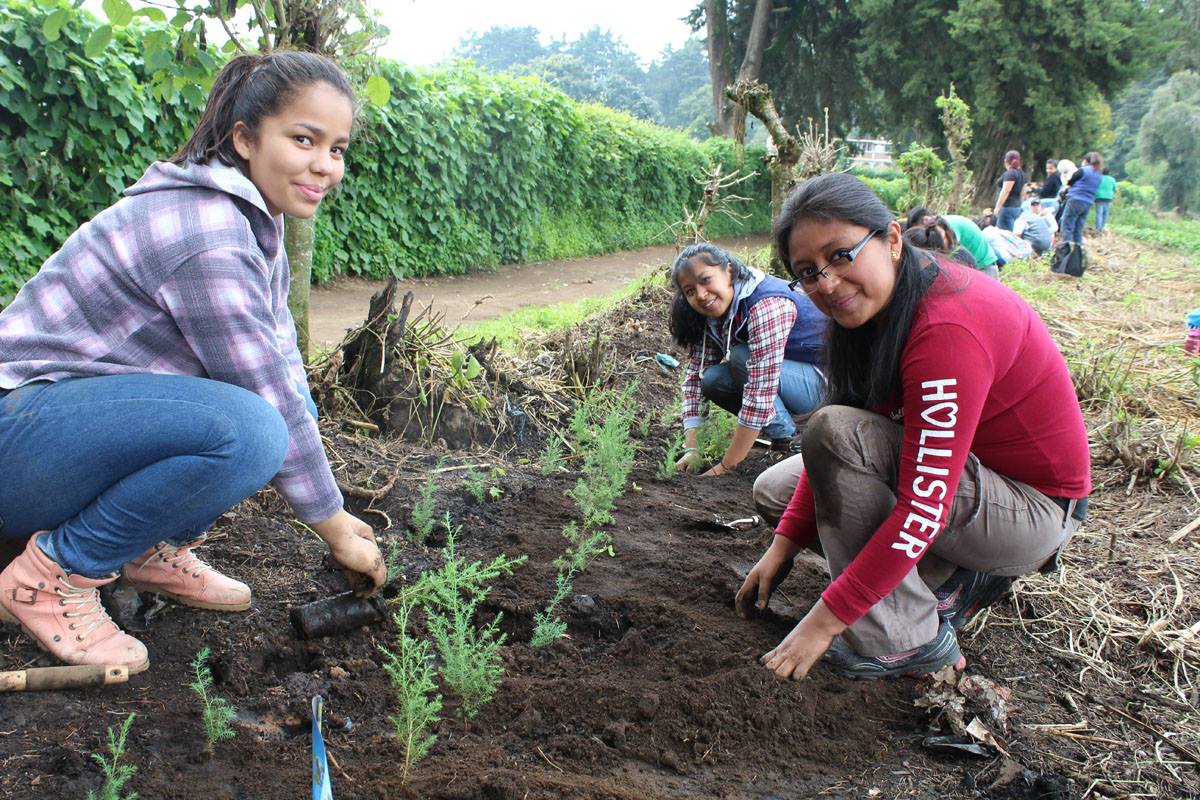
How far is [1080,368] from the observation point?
17.5ft

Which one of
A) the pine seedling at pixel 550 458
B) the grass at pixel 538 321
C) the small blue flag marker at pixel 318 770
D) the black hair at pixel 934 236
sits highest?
the black hair at pixel 934 236

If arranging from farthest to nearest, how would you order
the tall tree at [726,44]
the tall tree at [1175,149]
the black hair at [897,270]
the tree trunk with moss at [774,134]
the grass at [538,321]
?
1. the tall tree at [1175,149]
2. the tall tree at [726,44]
3. the tree trunk with moss at [774,134]
4. the grass at [538,321]
5. the black hair at [897,270]

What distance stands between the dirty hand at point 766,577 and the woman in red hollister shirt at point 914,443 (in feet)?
0.46

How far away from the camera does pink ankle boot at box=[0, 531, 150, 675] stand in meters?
1.91

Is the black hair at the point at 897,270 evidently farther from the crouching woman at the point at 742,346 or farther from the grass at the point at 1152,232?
the grass at the point at 1152,232

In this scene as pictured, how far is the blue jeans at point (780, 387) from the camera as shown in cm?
428

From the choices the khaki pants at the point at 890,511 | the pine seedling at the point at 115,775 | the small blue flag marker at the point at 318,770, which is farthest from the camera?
the khaki pants at the point at 890,511

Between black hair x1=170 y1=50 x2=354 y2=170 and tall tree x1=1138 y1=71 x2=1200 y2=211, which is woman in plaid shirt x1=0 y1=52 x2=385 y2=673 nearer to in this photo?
black hair x1=170 y1=50 x2=354 y2=170

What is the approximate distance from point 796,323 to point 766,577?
197 cm

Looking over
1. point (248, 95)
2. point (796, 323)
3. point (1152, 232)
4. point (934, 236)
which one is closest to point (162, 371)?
point (248, 95)

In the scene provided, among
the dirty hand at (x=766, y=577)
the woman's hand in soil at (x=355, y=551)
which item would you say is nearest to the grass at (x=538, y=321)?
the dirty hand at (x=766, y=577)

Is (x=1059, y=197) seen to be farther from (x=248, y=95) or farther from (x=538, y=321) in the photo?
(x=248, y=95)

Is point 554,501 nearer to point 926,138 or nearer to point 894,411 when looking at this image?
point 894,411

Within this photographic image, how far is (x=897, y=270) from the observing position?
84.4 inches
